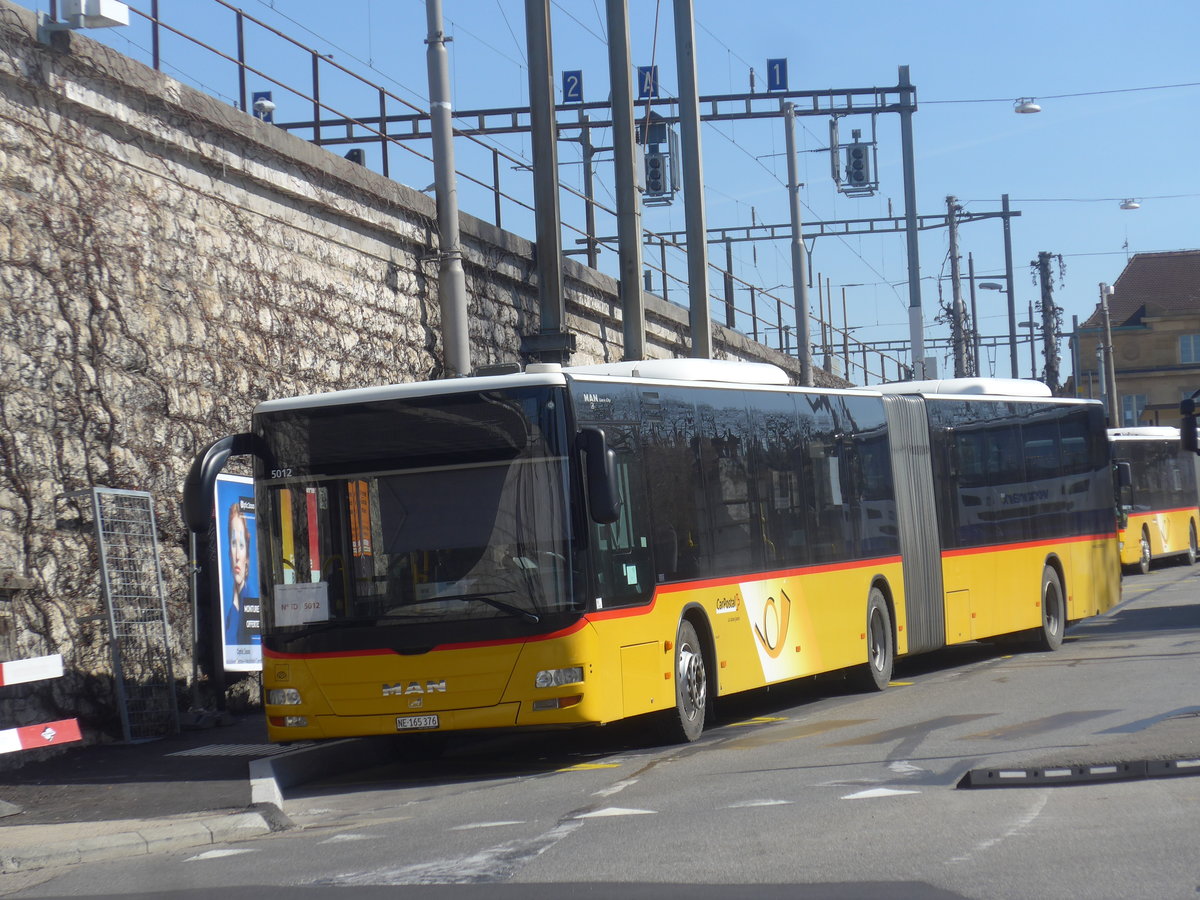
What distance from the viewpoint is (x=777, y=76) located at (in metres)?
39.2

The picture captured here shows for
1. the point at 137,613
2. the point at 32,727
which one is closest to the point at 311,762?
the point at 137,613

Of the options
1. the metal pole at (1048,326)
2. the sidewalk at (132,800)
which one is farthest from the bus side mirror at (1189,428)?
the metal pole at (1048,326)

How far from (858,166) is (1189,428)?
2375cm

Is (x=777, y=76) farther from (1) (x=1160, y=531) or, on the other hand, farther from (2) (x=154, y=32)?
(2) (x=154, y=32)

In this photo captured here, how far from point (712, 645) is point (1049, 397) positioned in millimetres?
10008

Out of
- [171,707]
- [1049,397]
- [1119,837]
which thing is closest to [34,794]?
[171,707]

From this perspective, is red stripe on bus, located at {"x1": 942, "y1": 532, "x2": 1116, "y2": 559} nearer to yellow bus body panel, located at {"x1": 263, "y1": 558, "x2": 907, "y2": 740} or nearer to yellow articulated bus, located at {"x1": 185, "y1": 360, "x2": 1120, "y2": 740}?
yellow articulated bus, located at {"x1": 185, "y1": 360, "x2": 1120, "y2": 740}

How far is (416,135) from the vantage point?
115 ft

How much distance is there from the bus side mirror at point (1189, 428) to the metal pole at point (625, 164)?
25.4 ft

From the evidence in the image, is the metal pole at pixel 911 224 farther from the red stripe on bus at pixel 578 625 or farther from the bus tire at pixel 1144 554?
the red stripe on bus at pixel 578 625

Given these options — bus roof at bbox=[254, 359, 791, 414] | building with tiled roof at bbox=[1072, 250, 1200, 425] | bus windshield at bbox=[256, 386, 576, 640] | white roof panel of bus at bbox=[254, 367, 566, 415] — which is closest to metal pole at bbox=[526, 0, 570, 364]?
bus roof at bbox=[254, 359, 791, 414]

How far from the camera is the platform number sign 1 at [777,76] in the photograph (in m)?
39.0

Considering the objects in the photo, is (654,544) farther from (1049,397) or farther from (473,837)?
(1049,397)

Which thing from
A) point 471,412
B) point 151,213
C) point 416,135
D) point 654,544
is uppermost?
point 416,135
